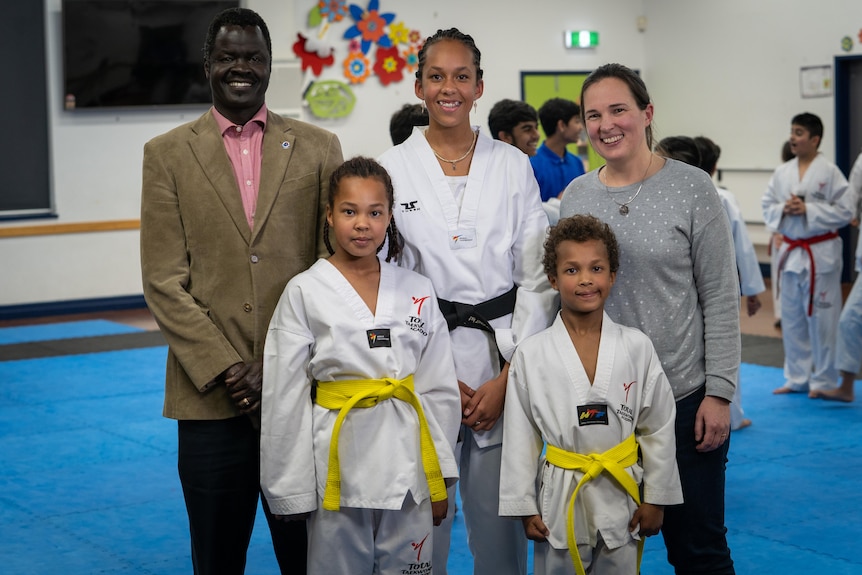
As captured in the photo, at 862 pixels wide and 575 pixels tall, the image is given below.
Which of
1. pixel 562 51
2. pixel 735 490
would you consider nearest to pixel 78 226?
pixel 562 51

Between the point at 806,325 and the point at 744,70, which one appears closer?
the point at 806,325

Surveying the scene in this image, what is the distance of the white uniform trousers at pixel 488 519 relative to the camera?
268cm

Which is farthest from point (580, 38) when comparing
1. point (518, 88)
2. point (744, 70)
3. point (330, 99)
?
point (330, 99)

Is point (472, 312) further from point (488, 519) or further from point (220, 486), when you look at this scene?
point (220, 486)

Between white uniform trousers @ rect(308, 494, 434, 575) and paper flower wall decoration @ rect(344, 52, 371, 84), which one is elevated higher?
paper flower wall decoration @ rect(344, 52, 371, 84)

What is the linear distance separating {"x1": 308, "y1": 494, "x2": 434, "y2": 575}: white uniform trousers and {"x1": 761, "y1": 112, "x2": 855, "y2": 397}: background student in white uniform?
4.45 metres

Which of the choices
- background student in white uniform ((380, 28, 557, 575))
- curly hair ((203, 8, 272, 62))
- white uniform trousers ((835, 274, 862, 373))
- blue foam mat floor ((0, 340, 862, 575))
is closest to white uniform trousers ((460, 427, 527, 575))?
background student in white uniform ((380, 28, 557, 575))

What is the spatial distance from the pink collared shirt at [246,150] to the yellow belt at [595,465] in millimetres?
978

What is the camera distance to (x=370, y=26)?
35.9 feet

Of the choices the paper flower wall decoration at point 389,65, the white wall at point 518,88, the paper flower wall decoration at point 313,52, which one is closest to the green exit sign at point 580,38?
the white wall at point 518,88

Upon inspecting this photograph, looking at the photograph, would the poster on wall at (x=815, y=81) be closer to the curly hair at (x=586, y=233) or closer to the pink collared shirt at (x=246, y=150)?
the curly hair at (x=586, y=233)

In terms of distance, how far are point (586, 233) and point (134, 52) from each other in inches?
326

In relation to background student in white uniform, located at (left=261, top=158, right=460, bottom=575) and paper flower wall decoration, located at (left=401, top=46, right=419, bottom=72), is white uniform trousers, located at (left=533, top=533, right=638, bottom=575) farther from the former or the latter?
paper flower wall decoration, located at (left=401, top=46, right=419, bottom=72)

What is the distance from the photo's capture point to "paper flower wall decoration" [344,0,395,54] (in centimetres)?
1088
